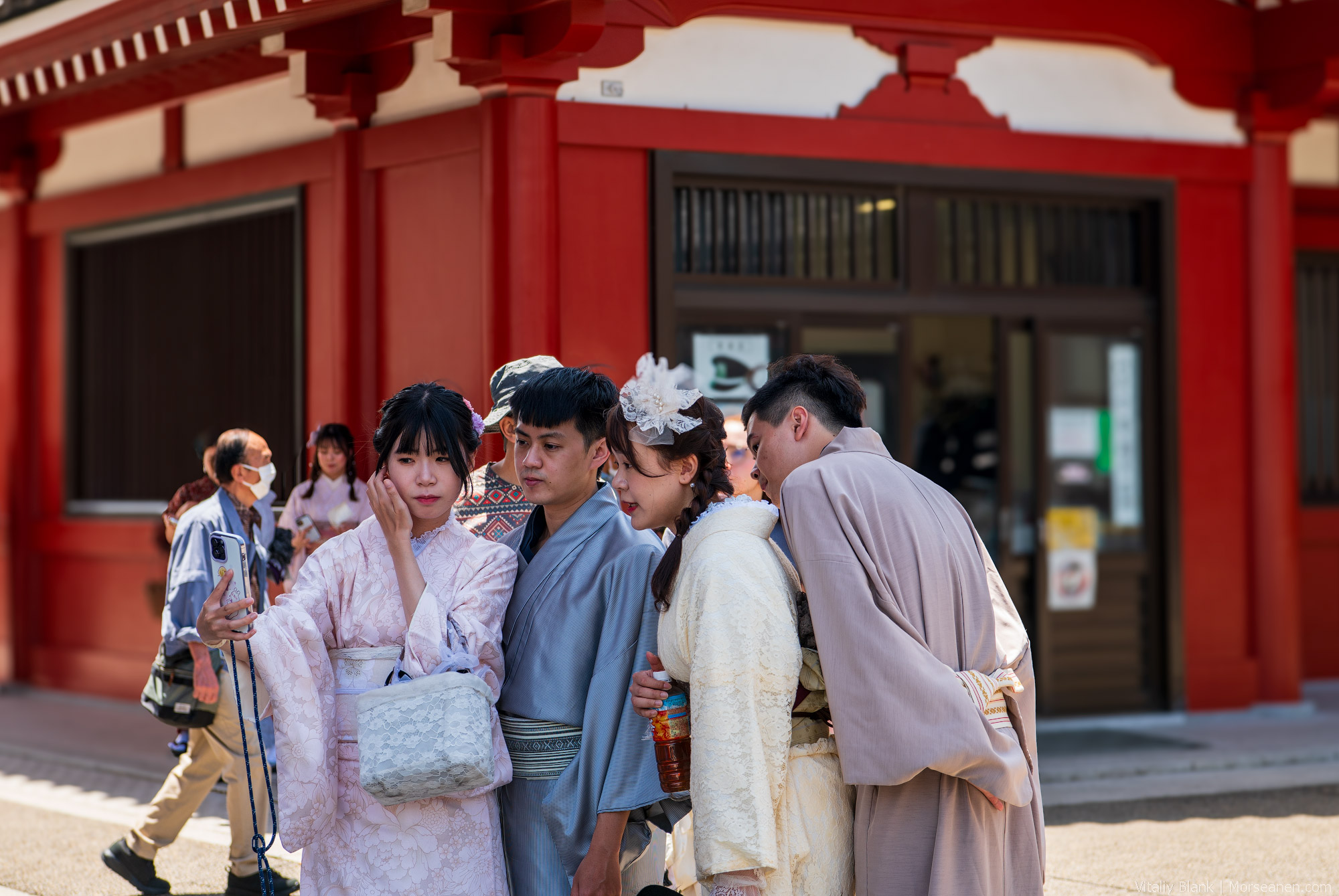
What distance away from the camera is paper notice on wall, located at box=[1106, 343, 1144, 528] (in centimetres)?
794

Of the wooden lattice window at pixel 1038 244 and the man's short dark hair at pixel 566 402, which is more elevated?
the wooden lattice window at pixel 1038 244

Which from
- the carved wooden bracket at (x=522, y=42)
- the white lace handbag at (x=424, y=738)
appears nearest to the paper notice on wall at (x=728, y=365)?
the carved wooden bracket at (x=522, y=42)

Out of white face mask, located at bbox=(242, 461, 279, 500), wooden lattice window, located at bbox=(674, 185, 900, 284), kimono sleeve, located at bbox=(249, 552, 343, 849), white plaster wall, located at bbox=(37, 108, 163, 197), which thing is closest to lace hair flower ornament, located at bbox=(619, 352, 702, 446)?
kimono sleeve, located at bbox=(249, 552, 343, 849)

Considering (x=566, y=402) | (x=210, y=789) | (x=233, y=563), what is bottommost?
(x=210, y=789)

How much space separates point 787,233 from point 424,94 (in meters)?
1.94

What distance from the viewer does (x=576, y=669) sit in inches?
121

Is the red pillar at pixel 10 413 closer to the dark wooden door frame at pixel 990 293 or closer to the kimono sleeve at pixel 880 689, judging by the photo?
the dark wooden door frame at pixel 990 293

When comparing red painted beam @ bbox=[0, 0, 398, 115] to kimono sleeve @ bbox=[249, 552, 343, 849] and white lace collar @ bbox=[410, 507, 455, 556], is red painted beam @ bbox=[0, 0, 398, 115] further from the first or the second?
kimono sleeve @ bbox=[249, 552, 343, 849]

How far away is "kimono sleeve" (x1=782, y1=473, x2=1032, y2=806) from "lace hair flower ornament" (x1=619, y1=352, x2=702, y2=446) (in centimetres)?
35

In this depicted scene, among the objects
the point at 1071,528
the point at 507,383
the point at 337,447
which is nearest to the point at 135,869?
the point at 337,447

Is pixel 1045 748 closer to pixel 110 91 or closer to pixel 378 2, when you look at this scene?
pixel 378 2

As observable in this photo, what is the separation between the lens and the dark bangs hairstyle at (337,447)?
618cm

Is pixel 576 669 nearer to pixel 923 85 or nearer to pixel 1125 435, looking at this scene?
pixel 923 85

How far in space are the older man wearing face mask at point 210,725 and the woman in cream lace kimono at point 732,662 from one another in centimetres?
229
